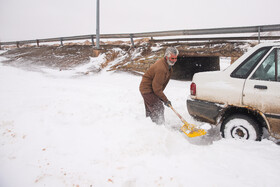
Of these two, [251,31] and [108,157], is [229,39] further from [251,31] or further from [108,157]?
[108,157]

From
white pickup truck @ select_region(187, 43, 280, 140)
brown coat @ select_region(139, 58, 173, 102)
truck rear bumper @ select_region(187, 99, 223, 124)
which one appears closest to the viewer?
white pickup truck @ select_region(187, 43, 280, 140)

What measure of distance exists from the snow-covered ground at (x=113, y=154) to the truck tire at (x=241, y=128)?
0.35ft

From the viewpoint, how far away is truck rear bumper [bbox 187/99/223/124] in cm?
294

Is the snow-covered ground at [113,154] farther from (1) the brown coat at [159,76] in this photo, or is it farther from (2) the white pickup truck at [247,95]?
(1) the brown coat at [159,76]

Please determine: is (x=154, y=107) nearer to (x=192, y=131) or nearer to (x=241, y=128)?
(x=192, y=131)

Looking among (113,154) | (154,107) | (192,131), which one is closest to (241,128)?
(192,131)

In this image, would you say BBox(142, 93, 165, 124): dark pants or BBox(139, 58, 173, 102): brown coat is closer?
BBox(139, 58, 173, 102): brown coat

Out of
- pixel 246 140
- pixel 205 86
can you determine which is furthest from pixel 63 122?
pixel 246 140

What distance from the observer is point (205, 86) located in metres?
3.09

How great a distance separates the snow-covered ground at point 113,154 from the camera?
218 cm

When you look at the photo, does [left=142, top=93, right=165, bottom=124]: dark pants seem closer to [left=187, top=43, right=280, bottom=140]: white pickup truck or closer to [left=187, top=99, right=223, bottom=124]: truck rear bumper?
[left=187, top=99, right=223, bottom=124]: truck rear bumper

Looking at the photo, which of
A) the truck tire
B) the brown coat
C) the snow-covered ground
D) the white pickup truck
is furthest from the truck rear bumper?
the brown coat

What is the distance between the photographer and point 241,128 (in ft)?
9.08

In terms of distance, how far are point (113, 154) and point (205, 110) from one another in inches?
70.0
